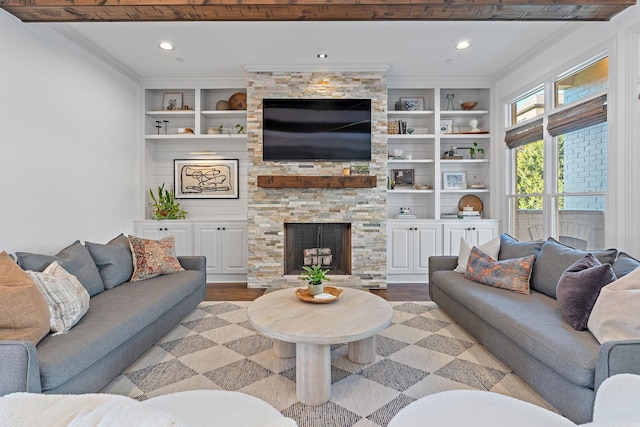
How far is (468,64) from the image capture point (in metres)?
4.25

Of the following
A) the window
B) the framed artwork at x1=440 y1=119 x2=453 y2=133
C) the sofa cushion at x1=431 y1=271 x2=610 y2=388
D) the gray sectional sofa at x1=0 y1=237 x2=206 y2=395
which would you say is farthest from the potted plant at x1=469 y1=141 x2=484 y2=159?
the gray sectional sofa at x1=0 y1=237 x2=206 y2=395

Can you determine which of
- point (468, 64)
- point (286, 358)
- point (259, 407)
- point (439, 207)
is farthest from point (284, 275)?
point (468, 64)

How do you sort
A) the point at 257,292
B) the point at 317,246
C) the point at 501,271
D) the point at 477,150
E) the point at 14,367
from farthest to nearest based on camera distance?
1. the point at 477,150
2. the point at 317,246
3. the point at 257,292
4. the point at 501,271
5. the point at 14,367

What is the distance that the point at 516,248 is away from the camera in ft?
10.0

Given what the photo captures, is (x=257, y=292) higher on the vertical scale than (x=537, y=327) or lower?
lower

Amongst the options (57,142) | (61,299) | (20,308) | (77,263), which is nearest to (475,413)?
(20,308)

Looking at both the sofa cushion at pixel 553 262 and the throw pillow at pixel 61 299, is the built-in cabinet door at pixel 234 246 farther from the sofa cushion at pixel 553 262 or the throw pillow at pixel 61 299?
the sofa cushion at pixel 553 262

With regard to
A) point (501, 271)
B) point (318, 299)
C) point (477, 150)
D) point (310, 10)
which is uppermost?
point (310, 10)

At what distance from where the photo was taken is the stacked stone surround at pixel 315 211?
14.4 ft

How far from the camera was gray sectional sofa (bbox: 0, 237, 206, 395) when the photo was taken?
1.48 m

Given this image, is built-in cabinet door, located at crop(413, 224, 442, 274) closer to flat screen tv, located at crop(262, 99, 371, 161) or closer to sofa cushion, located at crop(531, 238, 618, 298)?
flat screen tv, located at crop(262, 99, 371, 161)

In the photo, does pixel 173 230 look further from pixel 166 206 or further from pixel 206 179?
pixel 206 179

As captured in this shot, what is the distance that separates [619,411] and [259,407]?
3.44 feet

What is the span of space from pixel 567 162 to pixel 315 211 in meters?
2.88
